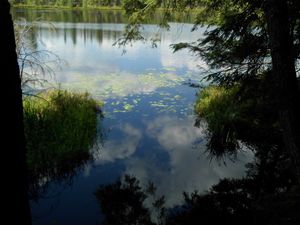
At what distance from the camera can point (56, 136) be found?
9.30m

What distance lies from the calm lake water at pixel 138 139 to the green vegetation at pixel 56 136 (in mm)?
413

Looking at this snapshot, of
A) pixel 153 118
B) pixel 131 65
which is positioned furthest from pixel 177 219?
pixel 131 65

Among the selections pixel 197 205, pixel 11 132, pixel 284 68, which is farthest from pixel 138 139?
pixel 11 132

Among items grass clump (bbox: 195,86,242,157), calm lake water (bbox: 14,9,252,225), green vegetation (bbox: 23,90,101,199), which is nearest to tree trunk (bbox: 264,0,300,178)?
calm lake water (bbox: 14,9,252,225)

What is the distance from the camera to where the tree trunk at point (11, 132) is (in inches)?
93.0

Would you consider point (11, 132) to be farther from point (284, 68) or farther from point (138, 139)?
point (138, 139)

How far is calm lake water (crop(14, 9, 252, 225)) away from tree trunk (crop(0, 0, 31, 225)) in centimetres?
430

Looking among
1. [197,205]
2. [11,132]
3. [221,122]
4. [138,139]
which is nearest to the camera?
[11,132]

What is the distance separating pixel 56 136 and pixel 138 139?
300 centimetres

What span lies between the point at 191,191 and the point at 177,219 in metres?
1.41

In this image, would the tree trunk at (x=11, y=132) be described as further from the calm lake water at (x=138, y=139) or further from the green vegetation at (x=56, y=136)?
the green vegetation at (x=56, y=136)

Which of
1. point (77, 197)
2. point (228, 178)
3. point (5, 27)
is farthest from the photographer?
point (228, 178)

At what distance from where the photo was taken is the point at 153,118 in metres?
13.3

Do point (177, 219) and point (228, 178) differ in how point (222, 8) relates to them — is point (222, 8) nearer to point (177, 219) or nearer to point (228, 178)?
point (228, 178)
